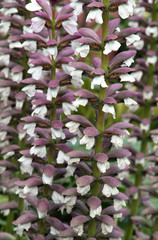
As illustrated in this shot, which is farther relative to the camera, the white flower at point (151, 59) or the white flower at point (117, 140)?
the white flower at point (151, 59)

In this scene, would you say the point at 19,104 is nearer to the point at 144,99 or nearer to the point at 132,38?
the point at 132,38

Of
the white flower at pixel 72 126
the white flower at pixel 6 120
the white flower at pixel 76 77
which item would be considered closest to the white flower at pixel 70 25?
the white flower at pixel 76 77

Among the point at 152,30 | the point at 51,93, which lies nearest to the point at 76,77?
the point at 51,93

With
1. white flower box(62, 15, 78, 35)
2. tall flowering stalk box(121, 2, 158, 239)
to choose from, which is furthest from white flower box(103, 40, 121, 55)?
tall flowering stalk box(121, 2, 158, 239)

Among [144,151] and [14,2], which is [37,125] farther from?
[144,151]

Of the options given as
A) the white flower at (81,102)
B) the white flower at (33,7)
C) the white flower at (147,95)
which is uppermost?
the white flower at (33,7)

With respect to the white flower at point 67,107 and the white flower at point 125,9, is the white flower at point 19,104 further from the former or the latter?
the white flower at point 125,9

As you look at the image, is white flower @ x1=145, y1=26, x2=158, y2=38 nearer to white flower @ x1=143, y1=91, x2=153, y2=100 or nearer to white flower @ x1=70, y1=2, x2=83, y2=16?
white flower @ x1=143, y1=91, x2=153, y2=100

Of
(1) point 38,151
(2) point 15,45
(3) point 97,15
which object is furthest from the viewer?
(2) point 15,45

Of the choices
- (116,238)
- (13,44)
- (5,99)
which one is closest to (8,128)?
(5,99)

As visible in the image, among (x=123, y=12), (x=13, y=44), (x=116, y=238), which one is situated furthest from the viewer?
(x=13, y=44)

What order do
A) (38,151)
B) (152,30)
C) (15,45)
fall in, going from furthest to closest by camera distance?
(152,30), (15,45), (38,151)
